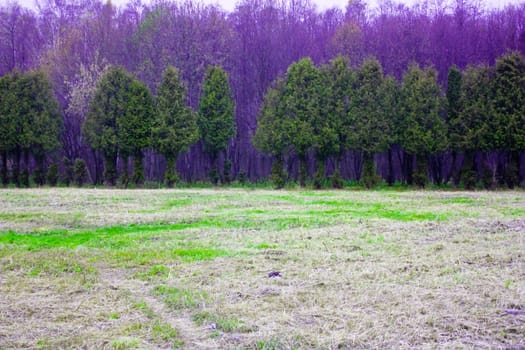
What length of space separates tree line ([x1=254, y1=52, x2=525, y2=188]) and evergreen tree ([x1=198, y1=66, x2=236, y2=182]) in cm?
293

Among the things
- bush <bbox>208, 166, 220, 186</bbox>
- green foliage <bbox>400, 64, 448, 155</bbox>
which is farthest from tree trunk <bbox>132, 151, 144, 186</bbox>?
green foliage <bbox>400, 64, 448, 155</bbox>

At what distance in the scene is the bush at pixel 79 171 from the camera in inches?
1362

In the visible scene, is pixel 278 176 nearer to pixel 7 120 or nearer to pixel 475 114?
pixel 475 114

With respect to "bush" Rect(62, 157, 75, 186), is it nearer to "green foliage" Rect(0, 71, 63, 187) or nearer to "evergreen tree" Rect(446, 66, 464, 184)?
"green foliage" Rect(0, 71, 63, 187)

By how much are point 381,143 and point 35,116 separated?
24354 mm

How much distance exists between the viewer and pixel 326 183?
3500cm

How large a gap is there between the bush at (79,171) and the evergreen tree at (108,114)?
1.39 meters

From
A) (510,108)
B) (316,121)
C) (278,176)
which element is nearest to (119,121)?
(278,176)

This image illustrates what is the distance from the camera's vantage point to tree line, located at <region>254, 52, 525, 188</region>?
31.3 meters

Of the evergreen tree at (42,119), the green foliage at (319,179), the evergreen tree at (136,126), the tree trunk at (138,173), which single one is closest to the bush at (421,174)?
the green foliage at (319,179)

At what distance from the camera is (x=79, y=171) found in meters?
34.8

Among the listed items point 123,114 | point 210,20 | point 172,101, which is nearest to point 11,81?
point 123,114

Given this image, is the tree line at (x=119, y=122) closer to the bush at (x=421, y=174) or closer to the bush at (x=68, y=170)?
the bush at (x=68, y=170)

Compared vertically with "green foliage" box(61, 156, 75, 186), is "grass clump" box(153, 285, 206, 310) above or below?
below
